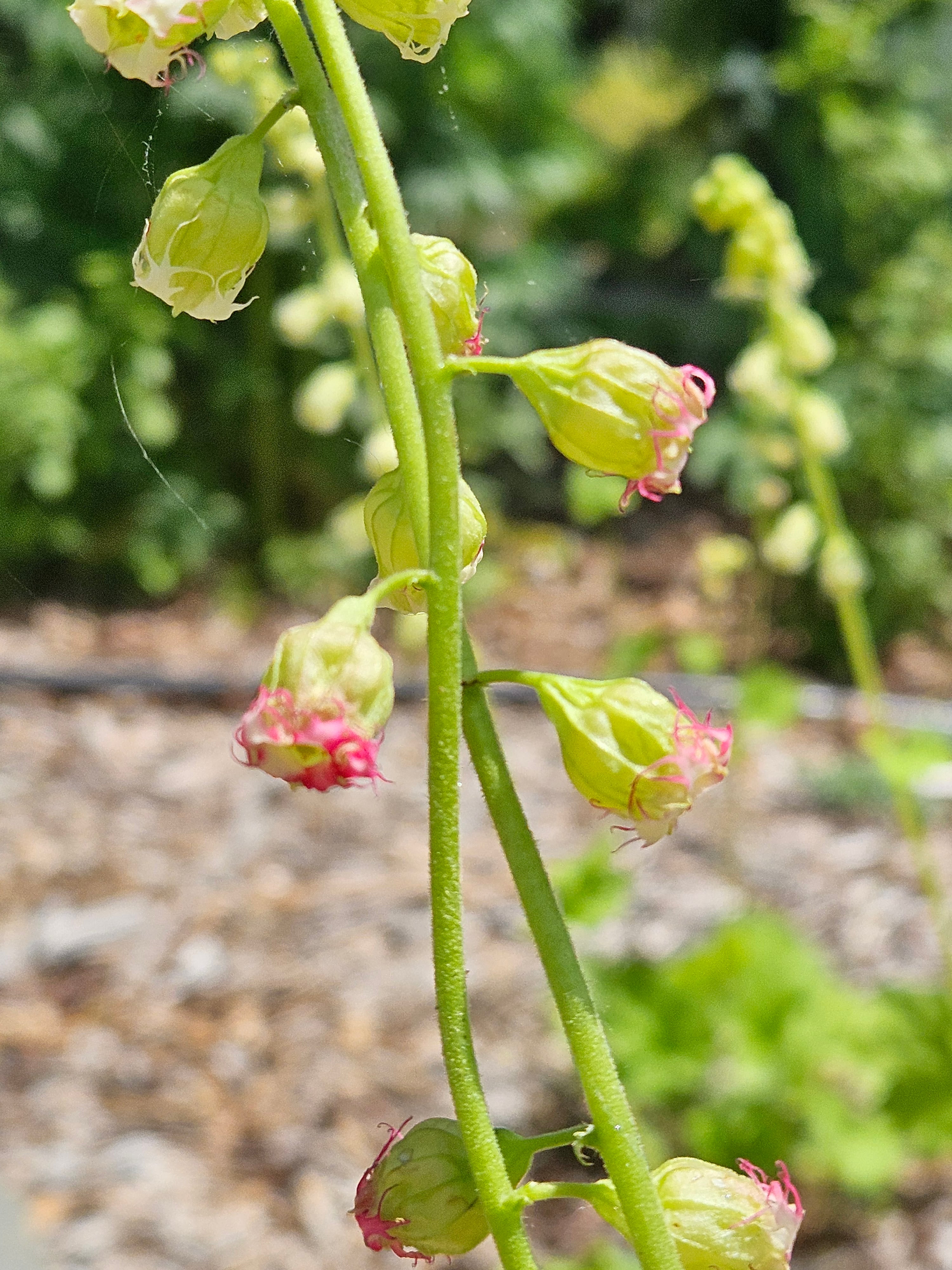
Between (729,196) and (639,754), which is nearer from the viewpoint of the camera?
(639,754)

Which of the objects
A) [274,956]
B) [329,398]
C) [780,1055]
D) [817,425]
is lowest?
[780,1055]

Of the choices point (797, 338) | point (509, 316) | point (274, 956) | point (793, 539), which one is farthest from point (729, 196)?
point (509, 316)

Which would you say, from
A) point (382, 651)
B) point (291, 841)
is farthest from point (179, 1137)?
point (382, 651)

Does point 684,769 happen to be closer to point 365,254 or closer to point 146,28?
point 365,254

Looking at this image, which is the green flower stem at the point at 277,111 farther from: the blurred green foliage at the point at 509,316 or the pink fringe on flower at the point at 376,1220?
the blurred green foliage at the point at 509,316

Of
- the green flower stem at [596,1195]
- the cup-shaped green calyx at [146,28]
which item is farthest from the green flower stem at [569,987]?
the cup-shaped green calyx at [146,28]

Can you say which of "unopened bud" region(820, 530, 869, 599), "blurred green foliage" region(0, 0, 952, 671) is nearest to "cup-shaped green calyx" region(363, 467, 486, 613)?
"unopened bud" region(820, 530, 869, 599)

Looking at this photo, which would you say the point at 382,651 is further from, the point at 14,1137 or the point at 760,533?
the point at 760,533

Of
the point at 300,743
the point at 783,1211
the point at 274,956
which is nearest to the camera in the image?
the point at 300,743
